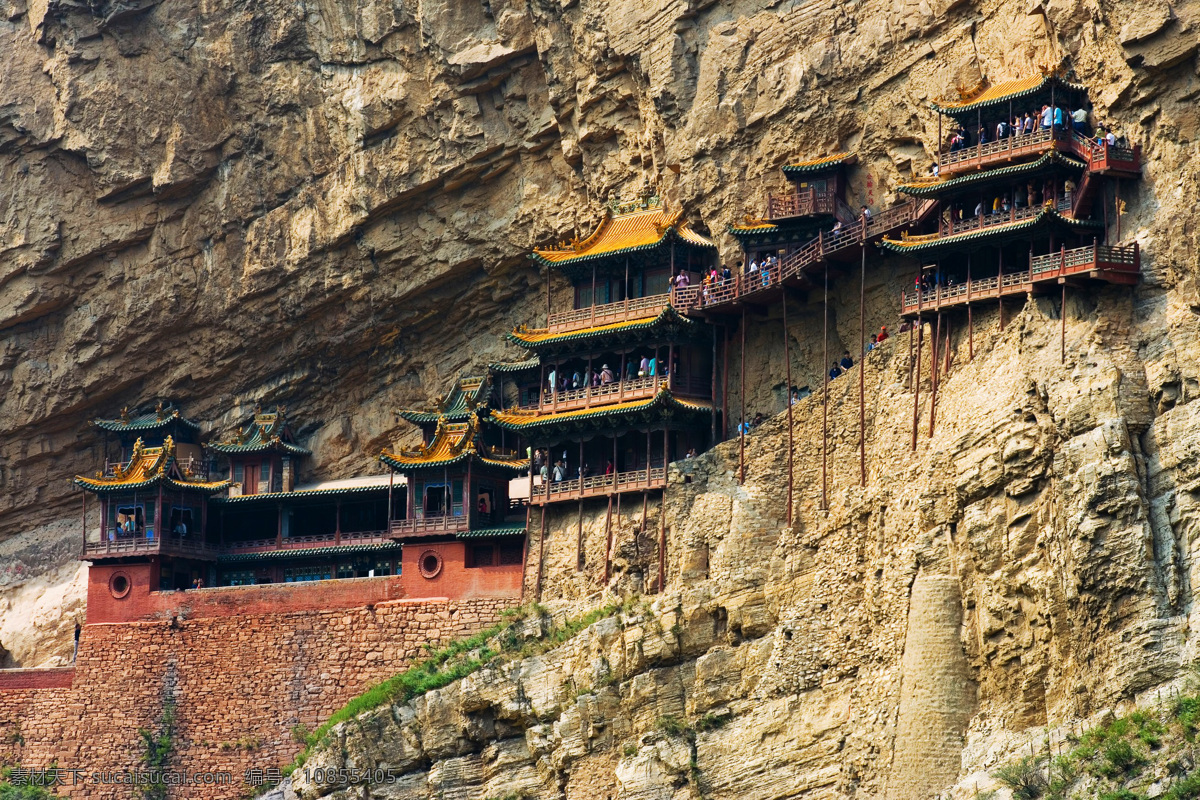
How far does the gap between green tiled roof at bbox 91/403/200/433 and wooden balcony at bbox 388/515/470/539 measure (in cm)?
1097

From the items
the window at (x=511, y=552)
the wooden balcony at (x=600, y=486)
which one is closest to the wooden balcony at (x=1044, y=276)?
the wooden balcony at (x=600, y=486)

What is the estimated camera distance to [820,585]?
52312mm

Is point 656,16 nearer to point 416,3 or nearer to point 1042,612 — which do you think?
point 416,3

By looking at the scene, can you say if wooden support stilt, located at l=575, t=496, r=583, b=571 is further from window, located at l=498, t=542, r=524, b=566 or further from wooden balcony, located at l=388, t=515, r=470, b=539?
wooden balcony, located at l=388, t=515, r=470, b=539

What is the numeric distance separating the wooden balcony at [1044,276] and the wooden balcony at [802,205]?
5.74m

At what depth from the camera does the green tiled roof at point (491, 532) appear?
6244 centimetres

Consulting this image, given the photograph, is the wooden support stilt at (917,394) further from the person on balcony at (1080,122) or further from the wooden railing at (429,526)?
the wooden railing at (429,526)

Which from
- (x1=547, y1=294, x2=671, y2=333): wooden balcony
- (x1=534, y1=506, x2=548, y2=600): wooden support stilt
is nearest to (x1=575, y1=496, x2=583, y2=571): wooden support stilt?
(x1=534, y1=506, x2=548, y2=600): wooden support stilt

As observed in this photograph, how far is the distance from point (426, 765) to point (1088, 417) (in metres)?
19.6

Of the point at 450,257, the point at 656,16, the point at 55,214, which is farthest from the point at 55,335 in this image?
the point at 656,16

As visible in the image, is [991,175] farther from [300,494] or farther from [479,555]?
[300,494]

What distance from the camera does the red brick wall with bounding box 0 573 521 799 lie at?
61.5 meters

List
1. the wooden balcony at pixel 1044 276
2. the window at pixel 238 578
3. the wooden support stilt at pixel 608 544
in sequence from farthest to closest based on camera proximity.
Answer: the window at pixel 238 578 < the wooden support stilt at pixel 608 544 < the wooden balcony at pixel 1044 276

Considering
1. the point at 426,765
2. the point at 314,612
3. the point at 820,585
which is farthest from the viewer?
the point at 314,612
